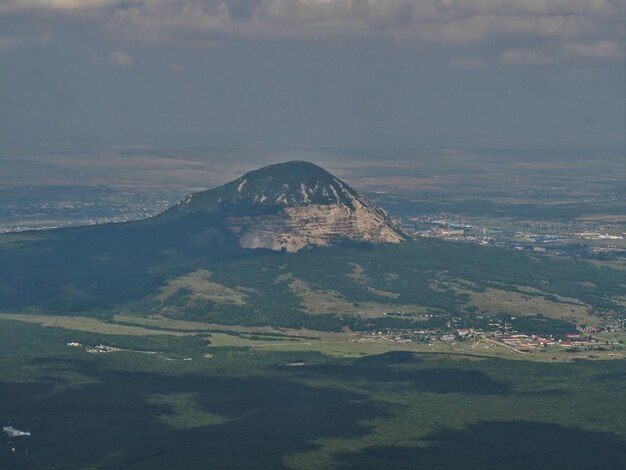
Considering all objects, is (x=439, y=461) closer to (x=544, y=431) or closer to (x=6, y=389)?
(x=544, y=431)

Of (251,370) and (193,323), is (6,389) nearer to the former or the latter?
(251,370)

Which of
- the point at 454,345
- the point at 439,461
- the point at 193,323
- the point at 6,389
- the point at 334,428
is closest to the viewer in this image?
the point at 439,461

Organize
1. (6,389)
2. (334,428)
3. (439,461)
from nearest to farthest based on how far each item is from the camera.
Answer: (439,461)
(334,428)
(6,389)

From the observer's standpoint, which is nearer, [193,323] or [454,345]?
[454,345]

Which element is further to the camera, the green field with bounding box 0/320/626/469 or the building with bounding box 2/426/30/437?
the building with bounding box 2/426/30/437

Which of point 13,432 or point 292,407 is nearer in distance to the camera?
point 13,432

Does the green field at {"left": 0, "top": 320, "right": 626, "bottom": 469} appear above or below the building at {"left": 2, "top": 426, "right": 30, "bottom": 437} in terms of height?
below

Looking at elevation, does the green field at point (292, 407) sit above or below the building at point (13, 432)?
below

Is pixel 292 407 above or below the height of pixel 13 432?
below

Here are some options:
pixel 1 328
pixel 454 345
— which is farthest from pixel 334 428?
pixel 1 328

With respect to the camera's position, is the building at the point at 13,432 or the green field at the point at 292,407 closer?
the green field at the point at 292,407
